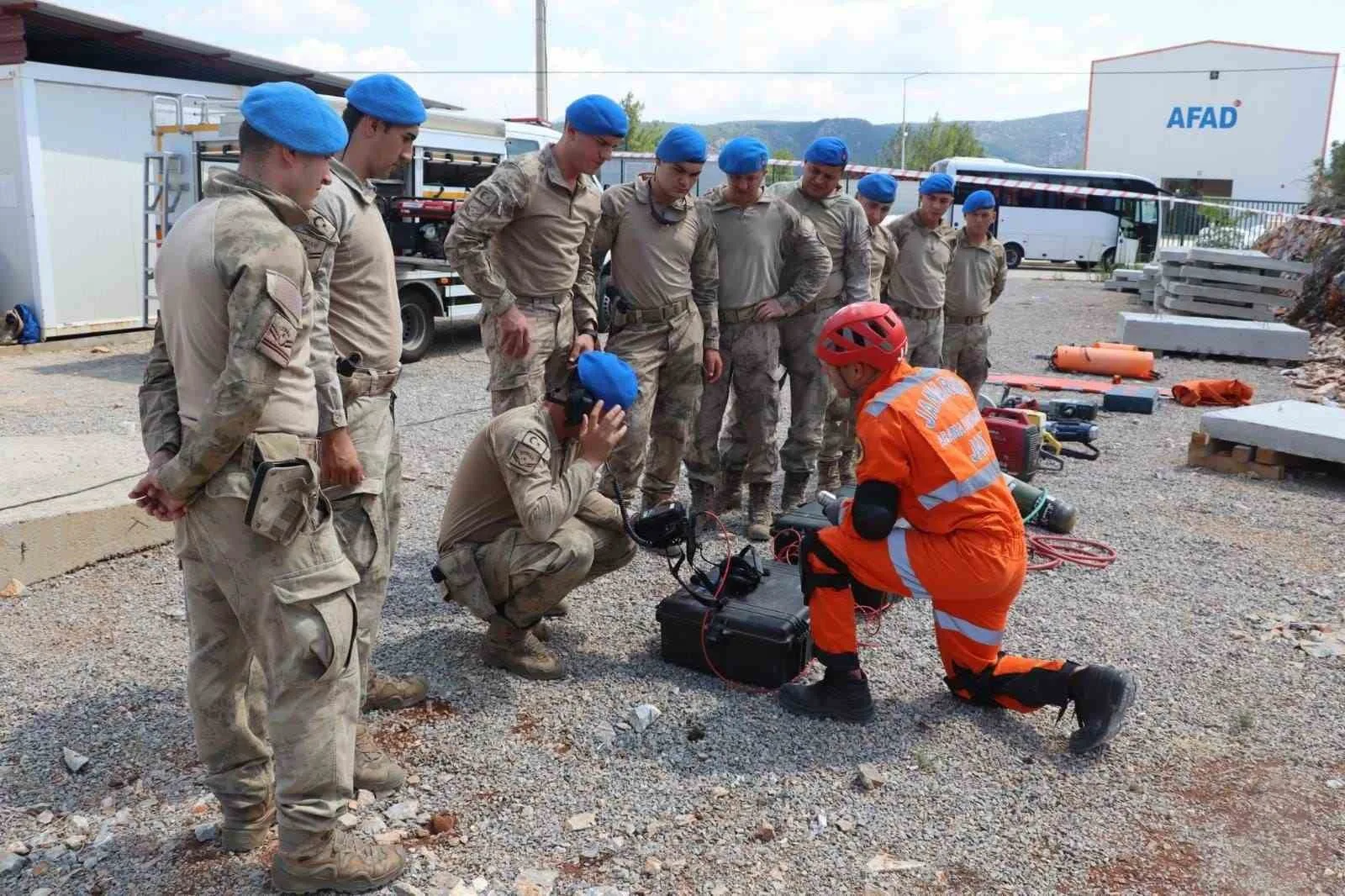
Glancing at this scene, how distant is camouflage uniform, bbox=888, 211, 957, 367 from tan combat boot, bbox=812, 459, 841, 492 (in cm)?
105

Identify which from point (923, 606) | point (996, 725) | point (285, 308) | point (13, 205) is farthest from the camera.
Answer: point (13, 205)

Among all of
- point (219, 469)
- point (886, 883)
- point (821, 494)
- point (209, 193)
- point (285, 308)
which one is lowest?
point (886, 883)

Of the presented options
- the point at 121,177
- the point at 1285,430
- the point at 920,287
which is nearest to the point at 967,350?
the point at 920,287

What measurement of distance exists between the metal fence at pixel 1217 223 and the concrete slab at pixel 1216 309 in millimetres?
7034

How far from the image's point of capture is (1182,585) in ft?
16.7

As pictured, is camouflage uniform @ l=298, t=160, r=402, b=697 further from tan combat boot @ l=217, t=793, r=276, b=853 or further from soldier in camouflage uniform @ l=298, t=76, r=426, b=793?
tan combat boot @ l=217, t=793, r=276, b=853

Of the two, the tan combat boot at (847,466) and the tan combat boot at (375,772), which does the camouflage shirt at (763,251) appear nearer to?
the tan combat boot at (847,466)

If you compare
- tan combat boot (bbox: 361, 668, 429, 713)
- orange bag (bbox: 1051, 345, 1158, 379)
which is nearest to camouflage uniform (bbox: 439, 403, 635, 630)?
tan combat boot (bbox: 361, 668, 429, 713)

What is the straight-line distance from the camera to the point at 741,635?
12.6 feet

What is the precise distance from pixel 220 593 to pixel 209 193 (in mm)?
973

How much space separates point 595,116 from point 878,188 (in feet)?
10.1

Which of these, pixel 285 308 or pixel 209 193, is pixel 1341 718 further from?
pixel 209 193

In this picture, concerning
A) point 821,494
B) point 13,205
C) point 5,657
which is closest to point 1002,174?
point 13,205

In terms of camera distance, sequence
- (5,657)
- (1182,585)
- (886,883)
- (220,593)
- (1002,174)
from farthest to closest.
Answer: (1002,174) → (1182,585) → (5,657) → (886,883) → (220,593)
